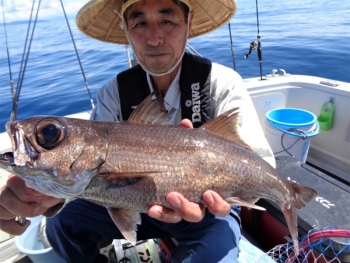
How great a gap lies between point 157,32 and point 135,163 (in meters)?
1.22

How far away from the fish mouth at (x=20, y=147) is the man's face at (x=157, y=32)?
52.9 inches

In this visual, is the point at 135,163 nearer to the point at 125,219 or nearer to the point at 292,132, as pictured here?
the point at 125,219

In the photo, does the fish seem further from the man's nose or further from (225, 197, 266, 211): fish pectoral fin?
the man's nose

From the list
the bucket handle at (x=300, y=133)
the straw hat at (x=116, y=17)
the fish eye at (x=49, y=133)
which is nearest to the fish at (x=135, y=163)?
the fish eye at (x=49, y=133)

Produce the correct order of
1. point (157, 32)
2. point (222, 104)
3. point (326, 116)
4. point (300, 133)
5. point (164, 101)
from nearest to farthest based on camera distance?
point (157, 32), point (222, 104), point (164, 101), point (300, 133), point (326, 116)

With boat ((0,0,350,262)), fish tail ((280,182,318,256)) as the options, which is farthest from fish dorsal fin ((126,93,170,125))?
boat ((0,0,350,262))

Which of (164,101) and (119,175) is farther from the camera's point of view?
(164,101)

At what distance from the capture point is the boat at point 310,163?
8.67ft

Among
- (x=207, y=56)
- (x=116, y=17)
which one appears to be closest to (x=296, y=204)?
(x=116, y=17)

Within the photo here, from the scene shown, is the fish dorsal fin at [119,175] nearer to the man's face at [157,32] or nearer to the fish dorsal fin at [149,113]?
the fish dorsal fin at [149,113]

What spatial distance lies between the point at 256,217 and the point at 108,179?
2.09 metres

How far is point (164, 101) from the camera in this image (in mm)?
2781

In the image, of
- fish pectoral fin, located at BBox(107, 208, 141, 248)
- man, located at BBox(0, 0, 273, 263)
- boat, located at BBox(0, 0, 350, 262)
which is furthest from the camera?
boat, located at BBox(0, 0, 350, 262)

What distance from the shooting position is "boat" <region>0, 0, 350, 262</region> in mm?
2642
